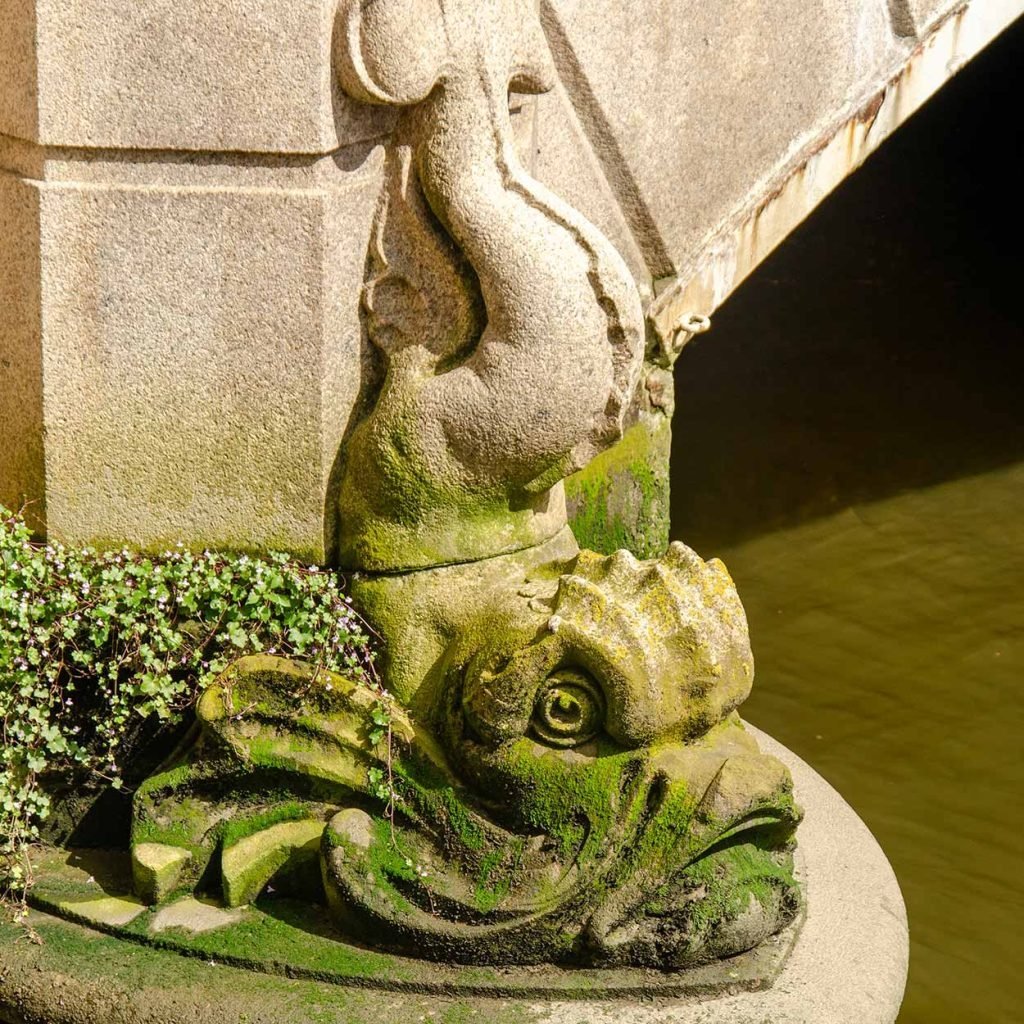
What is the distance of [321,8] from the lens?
115 inches

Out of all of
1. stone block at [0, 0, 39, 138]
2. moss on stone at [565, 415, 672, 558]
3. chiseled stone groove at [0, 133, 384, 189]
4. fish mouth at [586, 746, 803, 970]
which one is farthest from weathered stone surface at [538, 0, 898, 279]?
fish mouth at [586, 746, 803, 970]

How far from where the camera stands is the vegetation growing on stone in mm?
3059

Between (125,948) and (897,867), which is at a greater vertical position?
(125,948)

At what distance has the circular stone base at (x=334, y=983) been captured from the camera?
2.78 meters

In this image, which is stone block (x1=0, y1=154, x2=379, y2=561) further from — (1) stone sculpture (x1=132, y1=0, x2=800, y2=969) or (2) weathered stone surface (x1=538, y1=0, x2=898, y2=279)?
(2) weathered stone surface (x1=538, y1=0, x2=898, y2=279)

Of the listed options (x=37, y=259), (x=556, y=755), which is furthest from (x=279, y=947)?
(x=37, y=259)

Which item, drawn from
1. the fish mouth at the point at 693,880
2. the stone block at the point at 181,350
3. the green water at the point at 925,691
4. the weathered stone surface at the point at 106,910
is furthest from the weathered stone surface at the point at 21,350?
the green water at the point at 925,691

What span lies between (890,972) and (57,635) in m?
1.73

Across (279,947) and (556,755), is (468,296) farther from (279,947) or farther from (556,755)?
(279,947)

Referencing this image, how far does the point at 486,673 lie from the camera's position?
2924mm

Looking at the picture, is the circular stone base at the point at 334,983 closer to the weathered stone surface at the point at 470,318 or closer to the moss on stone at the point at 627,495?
the weathered stone surface at the point at 470,318

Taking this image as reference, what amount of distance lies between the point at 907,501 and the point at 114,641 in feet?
15.7

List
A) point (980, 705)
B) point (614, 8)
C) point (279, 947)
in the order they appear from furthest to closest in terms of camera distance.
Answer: point (980, 705)
point (614, 8)
point (279, 947)

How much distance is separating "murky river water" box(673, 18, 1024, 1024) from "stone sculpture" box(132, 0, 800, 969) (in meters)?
1.85
